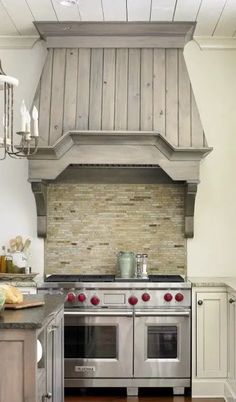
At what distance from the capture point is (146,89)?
16.2ft

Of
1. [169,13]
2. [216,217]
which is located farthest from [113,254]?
[169,13]

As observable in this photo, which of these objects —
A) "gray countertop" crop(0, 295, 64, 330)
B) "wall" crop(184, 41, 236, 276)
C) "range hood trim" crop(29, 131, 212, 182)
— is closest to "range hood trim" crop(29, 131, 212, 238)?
"range hood trim" crop(29, 131, 212, 182)

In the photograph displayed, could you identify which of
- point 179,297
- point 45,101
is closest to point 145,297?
point 179,297

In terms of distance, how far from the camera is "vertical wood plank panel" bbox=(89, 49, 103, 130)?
16.0 feet

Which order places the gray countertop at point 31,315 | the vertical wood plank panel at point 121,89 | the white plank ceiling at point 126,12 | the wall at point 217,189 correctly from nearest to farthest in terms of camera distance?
the gray countertop at point 31,315 → the white plank ceiling at point 126,12 → the vertical wood plank panel at point 121,89 → the wall at point 217,189

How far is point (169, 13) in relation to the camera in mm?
4711

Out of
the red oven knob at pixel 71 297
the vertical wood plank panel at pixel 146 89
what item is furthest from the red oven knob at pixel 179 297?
the vertical wood plank panel at pixel 146 89

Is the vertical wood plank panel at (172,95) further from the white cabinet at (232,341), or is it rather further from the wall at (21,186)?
the white cabinet at (232,341)

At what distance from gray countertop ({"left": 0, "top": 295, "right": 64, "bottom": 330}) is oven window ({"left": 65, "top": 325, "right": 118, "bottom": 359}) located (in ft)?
4.03

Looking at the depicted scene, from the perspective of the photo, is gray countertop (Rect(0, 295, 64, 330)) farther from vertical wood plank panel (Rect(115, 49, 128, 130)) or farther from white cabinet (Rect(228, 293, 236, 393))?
vertical wood plank panel (Rect(115, 49, 128, 130))

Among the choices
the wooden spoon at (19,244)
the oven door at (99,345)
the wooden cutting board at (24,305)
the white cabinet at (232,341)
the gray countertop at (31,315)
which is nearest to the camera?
the gray countertop at (31,315)

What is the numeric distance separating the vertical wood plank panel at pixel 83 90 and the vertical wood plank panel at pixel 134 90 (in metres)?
0.36

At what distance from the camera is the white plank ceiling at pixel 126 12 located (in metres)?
4.47

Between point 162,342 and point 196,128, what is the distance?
175 cm
